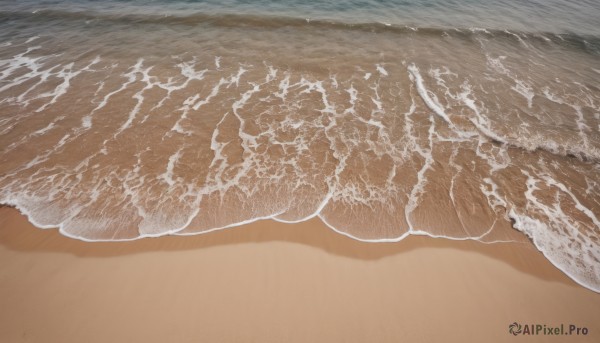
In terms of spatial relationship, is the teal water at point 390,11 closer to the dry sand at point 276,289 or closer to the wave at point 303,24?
the wave at point 303,24

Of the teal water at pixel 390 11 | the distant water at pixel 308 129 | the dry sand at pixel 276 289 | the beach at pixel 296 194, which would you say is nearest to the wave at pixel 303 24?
the distant water at pixel 308 129

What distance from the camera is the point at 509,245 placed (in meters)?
5.30

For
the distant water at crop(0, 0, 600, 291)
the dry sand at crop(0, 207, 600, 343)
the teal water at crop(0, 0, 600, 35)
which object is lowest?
the dry sand at crop(0, 207, 600, 343)

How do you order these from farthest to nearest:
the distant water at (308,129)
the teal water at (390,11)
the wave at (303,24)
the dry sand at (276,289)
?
the teal water at (390,11), the wave at (303,24), the distant water at (308,129), the dry sand at (276,289)

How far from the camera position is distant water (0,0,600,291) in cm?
571

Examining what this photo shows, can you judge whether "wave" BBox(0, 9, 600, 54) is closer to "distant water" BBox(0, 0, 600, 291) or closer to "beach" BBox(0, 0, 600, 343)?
"distant water" BBox(0, 0, 600, 291)

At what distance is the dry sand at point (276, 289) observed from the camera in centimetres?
415

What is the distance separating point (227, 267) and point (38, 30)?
1690cm

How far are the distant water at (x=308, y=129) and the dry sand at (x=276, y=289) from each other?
0.39 meters

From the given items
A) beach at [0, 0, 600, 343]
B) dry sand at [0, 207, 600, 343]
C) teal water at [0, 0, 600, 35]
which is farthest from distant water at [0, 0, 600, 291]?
teal water at [0, 0, 600, 35]

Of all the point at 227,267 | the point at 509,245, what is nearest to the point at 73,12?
the point at 227,267

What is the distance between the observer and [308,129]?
7.88 m

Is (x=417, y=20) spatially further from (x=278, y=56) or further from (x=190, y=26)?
(x=190, y=26)

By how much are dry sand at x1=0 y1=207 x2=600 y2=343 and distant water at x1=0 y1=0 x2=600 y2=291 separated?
0.39m
